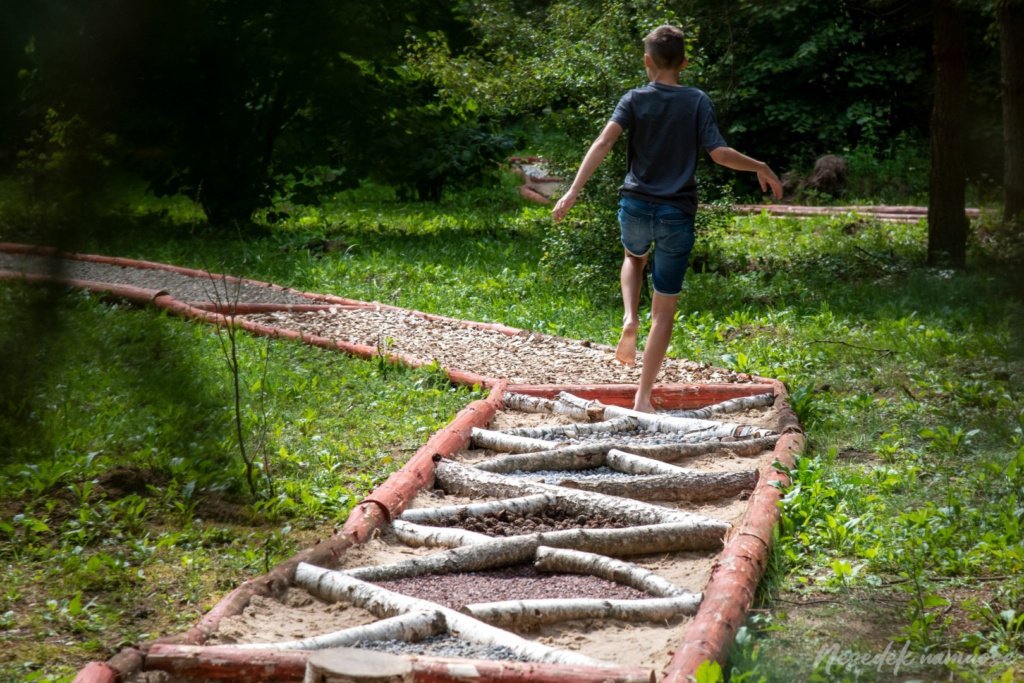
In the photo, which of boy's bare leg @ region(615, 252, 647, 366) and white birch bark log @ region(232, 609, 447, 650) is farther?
boy's bare leg @ region(615, 252, 647, 366)

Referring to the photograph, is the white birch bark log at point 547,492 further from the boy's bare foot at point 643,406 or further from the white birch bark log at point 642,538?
the boy's bare foot at point 643,406

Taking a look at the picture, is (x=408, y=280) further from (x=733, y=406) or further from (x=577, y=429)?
(x=577, y=429)

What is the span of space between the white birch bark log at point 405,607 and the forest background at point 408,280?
1.18 ft

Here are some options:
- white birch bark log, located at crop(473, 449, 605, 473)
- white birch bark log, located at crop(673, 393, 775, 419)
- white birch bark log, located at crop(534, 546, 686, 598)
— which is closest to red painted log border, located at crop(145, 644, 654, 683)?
white birch bark log, located at crop(534, 546, 686, 598)

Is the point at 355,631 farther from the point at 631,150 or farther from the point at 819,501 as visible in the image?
the point at 631,150

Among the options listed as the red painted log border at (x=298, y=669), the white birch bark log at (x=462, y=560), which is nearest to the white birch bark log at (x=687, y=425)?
the white birch bark log at (x=462, y=560)

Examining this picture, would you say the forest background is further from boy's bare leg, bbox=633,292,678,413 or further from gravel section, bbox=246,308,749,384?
boy's bare leg, bbox=633,292,678,413

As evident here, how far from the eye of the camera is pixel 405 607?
3160mm

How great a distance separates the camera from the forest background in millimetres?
1049

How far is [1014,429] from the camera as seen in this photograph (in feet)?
16.5

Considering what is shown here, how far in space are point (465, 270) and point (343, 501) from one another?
20.5 ft

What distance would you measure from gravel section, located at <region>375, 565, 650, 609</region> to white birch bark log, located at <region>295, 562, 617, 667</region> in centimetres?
16

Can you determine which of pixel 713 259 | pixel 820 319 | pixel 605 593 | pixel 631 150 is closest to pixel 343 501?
pixel 605 593

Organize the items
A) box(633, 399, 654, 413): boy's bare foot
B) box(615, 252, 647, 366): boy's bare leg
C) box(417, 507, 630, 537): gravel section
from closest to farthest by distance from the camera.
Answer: box(417, 507, 630, 537): gravel section < box(615, 252, 647, 366): boy's bare leg < box(633, 399, 654, 413): boy's bare foot
